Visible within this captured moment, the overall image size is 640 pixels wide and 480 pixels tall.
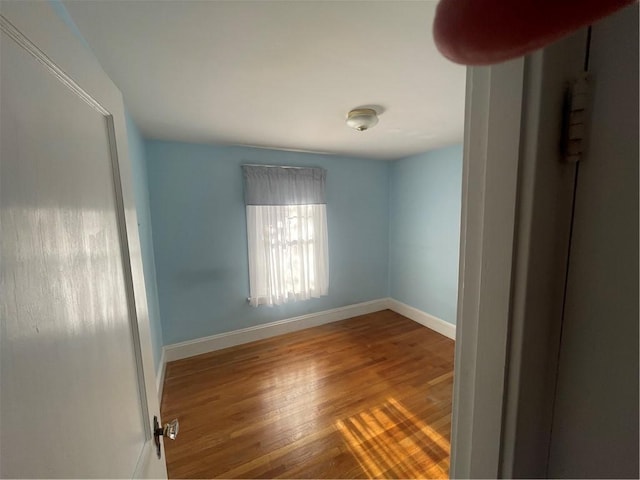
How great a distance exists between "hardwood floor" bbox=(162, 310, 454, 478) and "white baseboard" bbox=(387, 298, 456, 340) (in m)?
0.12

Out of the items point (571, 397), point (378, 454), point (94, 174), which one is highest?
point (94, 174)

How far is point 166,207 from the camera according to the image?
7.57ft

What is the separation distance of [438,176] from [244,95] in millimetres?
2239

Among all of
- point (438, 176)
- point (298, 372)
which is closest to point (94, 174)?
point (298, 372)

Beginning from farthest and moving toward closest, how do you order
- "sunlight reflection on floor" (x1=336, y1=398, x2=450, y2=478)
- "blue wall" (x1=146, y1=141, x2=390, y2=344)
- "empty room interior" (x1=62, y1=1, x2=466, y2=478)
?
1. "blue wall" (x1=146, y1=141, x2=390, y2=344)
2. "sunlight reflection on floor" (x1=336, y1=398, x2=450, y2=478)
3. "empty room interior" (x1=62, y1=1, x2=466, y2=478)

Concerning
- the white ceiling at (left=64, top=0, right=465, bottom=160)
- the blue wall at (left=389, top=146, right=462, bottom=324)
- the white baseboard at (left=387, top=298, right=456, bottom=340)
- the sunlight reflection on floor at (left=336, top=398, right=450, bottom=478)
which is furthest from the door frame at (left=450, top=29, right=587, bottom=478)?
the white baseboard at (left=387, top=298, right=456, bottom=340)

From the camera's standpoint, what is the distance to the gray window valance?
257 centimetres

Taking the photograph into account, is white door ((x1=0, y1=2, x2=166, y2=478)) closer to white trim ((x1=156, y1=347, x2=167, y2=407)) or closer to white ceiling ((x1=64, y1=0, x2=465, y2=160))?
white ceiling ((x1=64, y1=0, x2=465, y2=160))

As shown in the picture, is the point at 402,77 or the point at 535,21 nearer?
the point at 535,21

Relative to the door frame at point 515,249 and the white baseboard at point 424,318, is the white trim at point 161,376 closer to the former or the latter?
the door frame at point 515,249

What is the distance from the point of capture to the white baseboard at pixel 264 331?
2.46 m

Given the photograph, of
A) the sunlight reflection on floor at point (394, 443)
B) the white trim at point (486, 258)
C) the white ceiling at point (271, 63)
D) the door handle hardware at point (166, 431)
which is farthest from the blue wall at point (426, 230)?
the door handle hardware at point (166, 431)

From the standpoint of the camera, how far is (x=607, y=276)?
15.5 inches

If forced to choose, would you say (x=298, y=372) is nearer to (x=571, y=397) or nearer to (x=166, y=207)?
(x=166, y=207)
